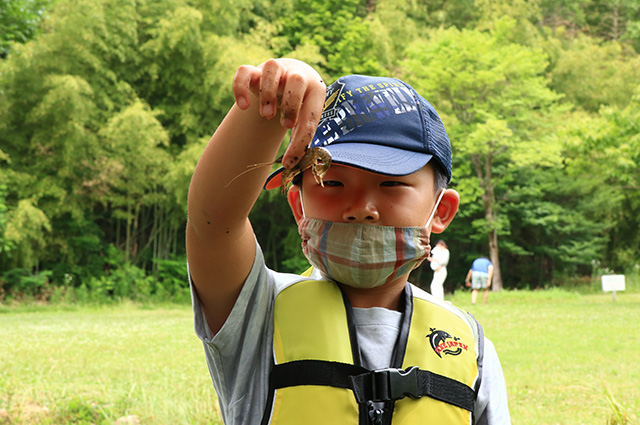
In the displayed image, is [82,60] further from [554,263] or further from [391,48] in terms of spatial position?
[554,263]

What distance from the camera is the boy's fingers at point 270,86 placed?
0.91 metres

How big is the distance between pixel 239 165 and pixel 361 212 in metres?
0.33

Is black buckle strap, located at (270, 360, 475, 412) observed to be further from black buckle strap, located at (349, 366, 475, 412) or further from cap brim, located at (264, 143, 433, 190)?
cap brim, located at (264, 143, 433, 190)

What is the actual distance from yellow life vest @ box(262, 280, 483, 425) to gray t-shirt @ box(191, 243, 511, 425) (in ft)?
0.10

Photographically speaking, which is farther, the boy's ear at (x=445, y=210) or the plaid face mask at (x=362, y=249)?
Result: the boy's ear at (x=445, y=210)

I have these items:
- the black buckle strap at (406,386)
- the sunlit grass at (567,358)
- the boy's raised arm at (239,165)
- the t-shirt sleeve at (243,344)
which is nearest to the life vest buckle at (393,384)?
the black buckle strap at (406,386)

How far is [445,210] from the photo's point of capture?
1.52 metres

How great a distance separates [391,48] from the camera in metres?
23.6

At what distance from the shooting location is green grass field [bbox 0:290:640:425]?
4.61m

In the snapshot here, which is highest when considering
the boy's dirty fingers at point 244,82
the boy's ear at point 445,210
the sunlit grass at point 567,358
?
the boy's dirty fingers at point 244,82

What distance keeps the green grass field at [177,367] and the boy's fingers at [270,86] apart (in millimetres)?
3730

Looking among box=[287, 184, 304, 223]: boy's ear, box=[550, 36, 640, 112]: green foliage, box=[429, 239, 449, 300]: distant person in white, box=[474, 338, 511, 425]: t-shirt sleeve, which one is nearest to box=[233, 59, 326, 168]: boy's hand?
box=[287, 184, 304, 223]: boy's ear

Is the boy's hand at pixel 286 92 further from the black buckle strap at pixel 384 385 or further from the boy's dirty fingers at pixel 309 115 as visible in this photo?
the black buckle strap at pixel 384 385

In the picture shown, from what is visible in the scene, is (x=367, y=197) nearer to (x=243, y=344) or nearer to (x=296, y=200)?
(x=296, y=200)
